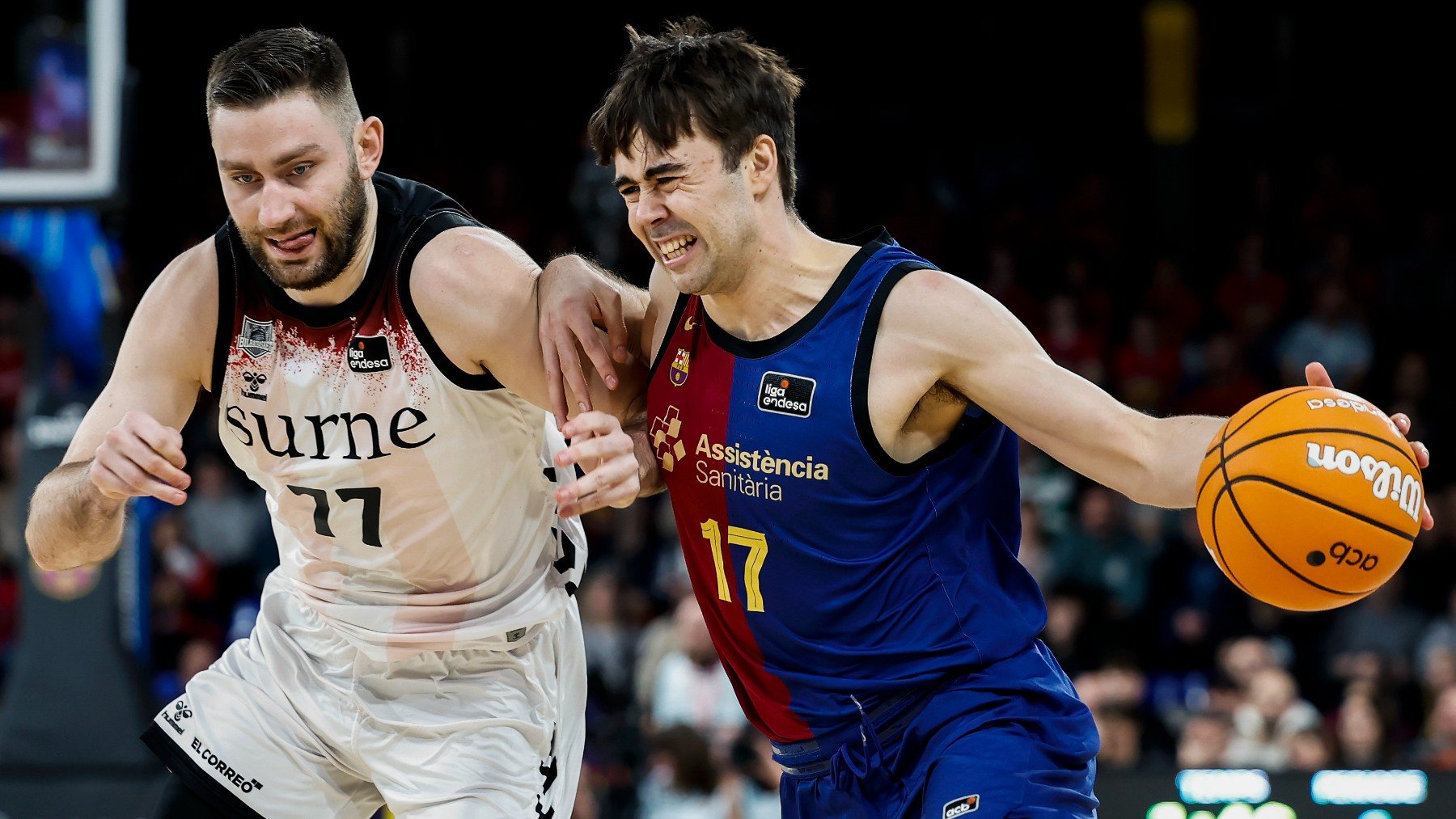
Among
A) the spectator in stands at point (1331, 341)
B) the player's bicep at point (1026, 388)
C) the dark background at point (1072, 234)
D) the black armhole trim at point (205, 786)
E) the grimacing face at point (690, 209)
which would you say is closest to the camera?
the player's bicep at point (1026, 388)

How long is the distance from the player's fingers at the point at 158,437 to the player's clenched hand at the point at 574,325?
841 millimetres

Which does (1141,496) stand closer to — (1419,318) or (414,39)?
(1419,318)

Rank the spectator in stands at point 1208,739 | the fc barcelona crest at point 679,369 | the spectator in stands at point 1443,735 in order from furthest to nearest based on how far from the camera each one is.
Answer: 1. the spectator in stands at point 1208,739
2. the spectator in stands at point 1443,735
3. the fc barcelona crest at point 679,369

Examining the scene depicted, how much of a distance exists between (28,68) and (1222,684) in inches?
310

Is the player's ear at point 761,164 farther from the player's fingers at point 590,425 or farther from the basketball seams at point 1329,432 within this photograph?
the basketball seams at point 1329,432

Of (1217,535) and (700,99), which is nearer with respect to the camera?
(1217,535)

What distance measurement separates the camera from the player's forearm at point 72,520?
12.3 ft

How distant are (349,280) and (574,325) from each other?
616 mm

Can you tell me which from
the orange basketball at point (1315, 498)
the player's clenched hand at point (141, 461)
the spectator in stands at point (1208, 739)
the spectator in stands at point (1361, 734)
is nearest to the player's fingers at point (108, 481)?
the player's clenched hand at point (141, 461)

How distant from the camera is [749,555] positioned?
12.4 feet

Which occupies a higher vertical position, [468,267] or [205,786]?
[468,267]

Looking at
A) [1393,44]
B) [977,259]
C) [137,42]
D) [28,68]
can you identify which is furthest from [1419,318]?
[137,42]

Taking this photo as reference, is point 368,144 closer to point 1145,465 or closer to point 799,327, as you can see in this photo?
point 799,327

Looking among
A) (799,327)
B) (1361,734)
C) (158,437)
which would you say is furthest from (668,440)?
(1361,734)
